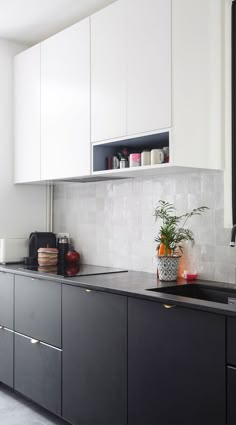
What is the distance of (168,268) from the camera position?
9.43 ft

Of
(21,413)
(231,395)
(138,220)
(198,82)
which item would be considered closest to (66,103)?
(138,220)

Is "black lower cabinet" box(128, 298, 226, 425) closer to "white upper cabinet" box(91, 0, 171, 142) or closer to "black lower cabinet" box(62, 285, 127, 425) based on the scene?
"black lower cabinet" box(62, 285, 127, 425)

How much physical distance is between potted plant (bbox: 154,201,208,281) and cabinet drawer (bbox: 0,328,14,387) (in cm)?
118

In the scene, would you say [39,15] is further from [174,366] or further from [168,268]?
[174,366]

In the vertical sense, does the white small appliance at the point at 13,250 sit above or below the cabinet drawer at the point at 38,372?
above

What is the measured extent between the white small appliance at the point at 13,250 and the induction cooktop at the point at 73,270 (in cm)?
31

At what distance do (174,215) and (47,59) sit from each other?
1417mm

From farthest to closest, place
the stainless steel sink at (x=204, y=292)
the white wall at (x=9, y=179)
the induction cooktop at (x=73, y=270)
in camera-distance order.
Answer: the white wall at (x=9, y=179) < the induction cooktop at (x=73, y=270) < the stainless steel sink at (x=204, y=292)

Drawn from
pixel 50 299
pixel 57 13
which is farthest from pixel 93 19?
pixel 50 299

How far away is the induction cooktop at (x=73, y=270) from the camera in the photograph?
10.3 feet

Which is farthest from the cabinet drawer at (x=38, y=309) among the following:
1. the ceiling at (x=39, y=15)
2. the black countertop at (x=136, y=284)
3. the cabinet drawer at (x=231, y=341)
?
the ceiling at (x=39, y=15)

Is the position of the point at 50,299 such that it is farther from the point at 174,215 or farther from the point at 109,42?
the point at 109,42

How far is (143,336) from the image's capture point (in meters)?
2.37

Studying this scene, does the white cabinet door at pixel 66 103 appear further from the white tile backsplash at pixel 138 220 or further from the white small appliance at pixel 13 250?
the white small appliance at pixel 13 250
